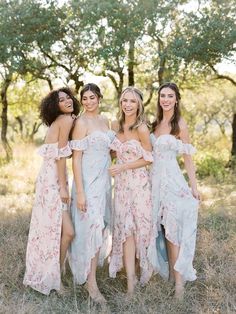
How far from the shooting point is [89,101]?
14.4ft

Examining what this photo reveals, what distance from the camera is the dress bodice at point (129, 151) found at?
434 centimetres

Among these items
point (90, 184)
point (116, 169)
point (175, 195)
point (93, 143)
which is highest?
point (93, 143)

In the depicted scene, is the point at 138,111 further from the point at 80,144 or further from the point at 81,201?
the point at 81,201

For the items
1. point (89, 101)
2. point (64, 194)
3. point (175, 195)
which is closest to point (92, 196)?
point (64, 194)

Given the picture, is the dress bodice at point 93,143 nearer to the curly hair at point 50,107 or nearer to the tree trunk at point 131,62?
the curly hair at point 50,107

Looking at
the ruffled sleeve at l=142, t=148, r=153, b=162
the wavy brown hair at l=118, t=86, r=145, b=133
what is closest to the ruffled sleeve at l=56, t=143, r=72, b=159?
the wavy brown hair at l=118, t=86, r=145, b=133

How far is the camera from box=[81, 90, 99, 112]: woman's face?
4383mm

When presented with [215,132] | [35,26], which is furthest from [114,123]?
[215,132]

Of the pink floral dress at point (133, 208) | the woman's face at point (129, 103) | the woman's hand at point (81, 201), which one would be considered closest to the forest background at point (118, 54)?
the pink floral dress at point (133, 208)

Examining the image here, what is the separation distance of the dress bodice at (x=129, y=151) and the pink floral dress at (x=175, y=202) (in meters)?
0.13

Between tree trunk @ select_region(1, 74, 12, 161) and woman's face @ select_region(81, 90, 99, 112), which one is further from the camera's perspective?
tree trunk @ select_region(1, 74, 12, 161)

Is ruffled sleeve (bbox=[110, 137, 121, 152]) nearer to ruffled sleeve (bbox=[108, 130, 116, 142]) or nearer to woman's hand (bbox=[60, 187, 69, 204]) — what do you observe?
ruffled sleeve (bbox=[108, 130, 116, 142])

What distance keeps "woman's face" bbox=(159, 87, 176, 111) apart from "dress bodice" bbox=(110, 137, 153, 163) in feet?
1.37

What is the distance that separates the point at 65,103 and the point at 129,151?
2.49 ft
